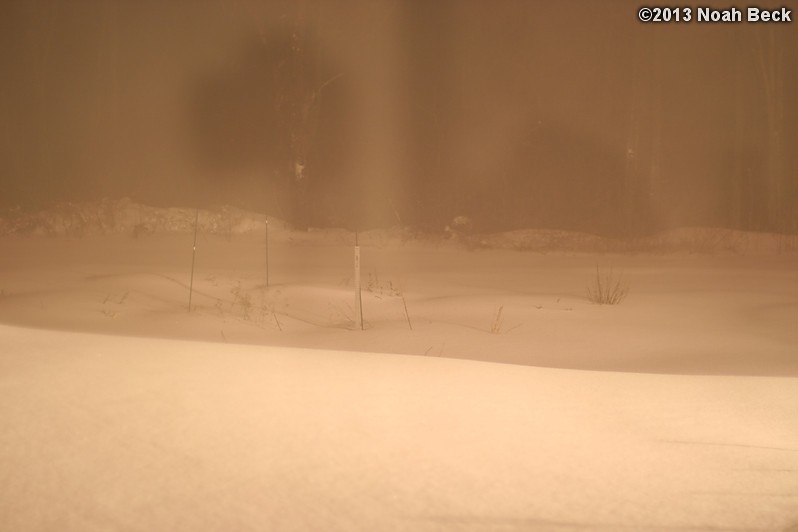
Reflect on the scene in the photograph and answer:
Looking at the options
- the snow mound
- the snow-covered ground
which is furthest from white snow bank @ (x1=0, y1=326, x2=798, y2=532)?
the snow mound

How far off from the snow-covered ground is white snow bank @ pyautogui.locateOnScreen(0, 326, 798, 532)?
0.01 meters

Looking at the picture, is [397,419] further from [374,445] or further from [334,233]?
[334,233]

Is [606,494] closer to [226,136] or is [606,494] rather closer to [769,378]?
[769,378]

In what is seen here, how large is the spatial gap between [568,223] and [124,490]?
14861mm

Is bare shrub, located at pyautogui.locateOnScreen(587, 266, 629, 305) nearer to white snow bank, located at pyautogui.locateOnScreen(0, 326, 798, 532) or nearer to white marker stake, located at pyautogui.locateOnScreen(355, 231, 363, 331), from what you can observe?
white marker stake, located at pyautogui.locateOnScreen(355, 231, 363, 331)

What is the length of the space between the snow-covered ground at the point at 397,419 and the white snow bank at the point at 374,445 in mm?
10

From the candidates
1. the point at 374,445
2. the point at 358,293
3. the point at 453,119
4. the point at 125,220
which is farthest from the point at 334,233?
the point at 374,445

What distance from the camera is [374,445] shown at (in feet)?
9.70

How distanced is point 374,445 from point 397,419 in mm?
361

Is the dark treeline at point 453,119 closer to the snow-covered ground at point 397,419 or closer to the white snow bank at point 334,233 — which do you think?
the white snow bank at point 334,233

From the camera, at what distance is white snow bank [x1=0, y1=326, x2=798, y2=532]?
2.35m

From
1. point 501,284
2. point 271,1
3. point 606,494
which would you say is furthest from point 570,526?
point 271,1

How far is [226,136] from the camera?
1686cm

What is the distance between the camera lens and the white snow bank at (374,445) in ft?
7.70
